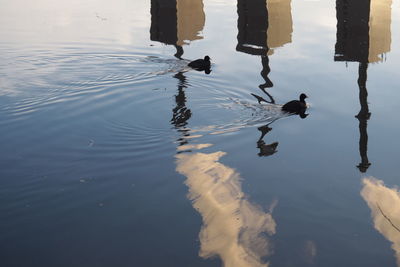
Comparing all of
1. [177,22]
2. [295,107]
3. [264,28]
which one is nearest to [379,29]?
[264,28]

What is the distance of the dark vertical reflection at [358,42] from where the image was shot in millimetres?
12668

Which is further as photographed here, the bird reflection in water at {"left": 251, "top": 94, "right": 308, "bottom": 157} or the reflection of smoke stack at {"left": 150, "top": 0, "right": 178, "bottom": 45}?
the reflection of smoke stack at {"left": 150, "top": 0, "right": 178, "bottom": 45}

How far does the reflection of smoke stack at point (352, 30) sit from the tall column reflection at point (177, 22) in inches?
211

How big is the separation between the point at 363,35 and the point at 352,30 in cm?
60

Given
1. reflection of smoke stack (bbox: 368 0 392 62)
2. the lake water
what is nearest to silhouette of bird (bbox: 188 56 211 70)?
the lake water

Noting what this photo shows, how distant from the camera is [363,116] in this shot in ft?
44.6

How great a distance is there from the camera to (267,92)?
15141 mm

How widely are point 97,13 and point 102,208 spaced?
1938 cm

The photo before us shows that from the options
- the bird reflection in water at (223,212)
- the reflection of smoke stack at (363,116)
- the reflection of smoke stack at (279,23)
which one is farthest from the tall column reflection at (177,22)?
the bird reflection in water at (223,212)

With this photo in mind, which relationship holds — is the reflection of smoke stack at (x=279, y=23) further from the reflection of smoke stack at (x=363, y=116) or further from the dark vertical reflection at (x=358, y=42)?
the reflection of smoke stack at (x=363, y=116)

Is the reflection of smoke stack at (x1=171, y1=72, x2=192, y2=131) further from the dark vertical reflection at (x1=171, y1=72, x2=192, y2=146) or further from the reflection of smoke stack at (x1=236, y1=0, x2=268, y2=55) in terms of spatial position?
the reflection of smoke stack at (x1=236, y1=0, x2=268, y2=55)

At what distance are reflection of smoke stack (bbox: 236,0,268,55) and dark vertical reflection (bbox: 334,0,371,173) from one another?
2802 mm

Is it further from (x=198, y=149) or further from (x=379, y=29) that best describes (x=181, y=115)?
(x=379, y=29)

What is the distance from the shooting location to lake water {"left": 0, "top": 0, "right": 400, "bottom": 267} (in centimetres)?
817
